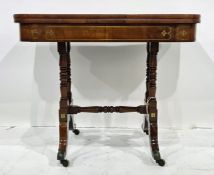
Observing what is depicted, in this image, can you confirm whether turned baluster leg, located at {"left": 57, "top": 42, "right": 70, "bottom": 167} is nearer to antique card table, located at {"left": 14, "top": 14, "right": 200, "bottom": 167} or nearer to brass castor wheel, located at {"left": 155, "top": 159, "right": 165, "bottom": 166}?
antique card table, located at {"left": 14, "top": 14, "right": 200, "bottom": 167}

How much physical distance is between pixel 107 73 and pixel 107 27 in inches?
30.1

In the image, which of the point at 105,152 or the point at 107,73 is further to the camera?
the point at 107,73

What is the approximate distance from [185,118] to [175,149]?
1.54 ft

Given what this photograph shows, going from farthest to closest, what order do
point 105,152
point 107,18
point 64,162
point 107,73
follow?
point 107,73 < point 105,152 < point 64,162 < point 107,18

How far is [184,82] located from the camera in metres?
2.29

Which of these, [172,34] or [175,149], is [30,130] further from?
[172,34]

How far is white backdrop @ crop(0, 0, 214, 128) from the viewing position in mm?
2227

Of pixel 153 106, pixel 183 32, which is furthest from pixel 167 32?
pixel 153 106

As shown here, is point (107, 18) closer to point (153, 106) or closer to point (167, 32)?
point (167, 32)

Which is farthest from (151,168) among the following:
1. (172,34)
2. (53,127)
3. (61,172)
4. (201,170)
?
(53,127)

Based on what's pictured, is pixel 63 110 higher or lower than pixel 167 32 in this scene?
lower

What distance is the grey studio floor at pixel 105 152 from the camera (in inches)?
64.2

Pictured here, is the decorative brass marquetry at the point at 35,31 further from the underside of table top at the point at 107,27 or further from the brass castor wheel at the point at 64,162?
the brass castor wheel at the point at 64,162

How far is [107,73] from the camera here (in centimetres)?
229
